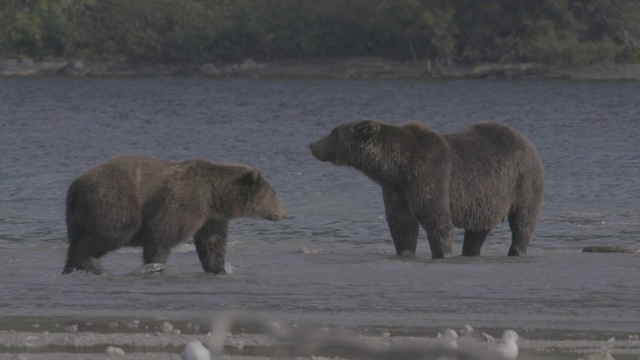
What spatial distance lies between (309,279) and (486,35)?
77.2m

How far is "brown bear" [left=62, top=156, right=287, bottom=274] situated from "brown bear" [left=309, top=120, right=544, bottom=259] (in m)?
1.08

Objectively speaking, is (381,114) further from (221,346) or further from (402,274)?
(221,346)

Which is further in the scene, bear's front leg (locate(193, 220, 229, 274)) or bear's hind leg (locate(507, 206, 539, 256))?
bear's hind leg (locate(507, 206, 539, 256))

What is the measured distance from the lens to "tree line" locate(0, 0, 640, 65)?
85.5 meters

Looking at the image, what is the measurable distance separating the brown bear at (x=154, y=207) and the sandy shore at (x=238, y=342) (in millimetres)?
1876

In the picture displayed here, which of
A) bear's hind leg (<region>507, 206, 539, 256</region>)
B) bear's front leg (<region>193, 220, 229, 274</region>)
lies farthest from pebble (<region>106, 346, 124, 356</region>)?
bear's hind leg (<region>507, 206, 539, 256</region>)

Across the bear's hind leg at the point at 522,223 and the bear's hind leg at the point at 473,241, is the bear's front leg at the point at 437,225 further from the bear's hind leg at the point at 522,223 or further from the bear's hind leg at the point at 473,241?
the bear's hind leg at the point at 522,223

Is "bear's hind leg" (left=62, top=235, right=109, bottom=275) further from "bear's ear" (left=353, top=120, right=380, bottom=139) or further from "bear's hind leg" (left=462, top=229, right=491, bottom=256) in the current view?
"bear's hind leg" (left=462, top=229, right=491, bottom=256)

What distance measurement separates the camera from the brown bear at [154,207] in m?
11.4

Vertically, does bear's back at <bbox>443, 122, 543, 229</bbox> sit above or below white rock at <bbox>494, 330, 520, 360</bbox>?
below

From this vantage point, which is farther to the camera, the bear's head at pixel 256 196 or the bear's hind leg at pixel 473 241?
the bear's hind leg at pixel 473 241

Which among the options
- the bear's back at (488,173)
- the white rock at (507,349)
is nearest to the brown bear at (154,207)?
the bear's back at (488,173)

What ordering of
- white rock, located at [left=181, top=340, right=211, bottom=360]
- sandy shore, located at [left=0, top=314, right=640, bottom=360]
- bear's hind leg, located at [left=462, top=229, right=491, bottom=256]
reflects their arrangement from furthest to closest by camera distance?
bear's hind leg, located at [left=462, top=229, right=491, bottom=256]
sandy shore, located at [left=0, top=314, right=640, bottom=360]
white rock, located at [left=181, top=340, right=211, bottom=360]

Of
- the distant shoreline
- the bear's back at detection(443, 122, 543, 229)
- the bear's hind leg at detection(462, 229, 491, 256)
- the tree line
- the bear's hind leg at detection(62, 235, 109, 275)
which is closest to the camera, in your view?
the bear's hind leg at detection(62, 235, 109, 275)
